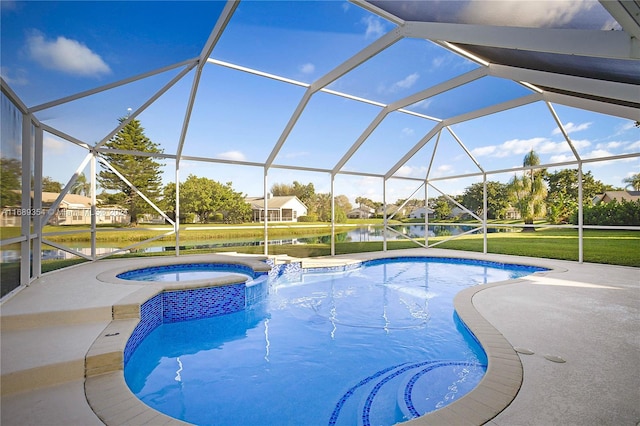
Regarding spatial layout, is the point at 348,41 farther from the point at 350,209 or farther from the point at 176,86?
the point at 350,209

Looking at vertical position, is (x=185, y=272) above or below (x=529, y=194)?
below

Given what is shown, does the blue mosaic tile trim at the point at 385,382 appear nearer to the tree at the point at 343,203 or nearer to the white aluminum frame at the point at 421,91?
the white aluminum frame at the point at 421,91

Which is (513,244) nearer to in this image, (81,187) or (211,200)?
(211,200)

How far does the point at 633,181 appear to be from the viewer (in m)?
13.5

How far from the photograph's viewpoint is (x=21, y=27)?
3215mm

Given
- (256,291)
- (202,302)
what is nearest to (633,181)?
(256,291)

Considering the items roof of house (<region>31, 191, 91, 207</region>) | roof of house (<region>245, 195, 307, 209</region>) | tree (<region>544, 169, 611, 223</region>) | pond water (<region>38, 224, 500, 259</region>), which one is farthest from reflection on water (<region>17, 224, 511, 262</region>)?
tree (<region>544, 169, 611, 223</region>)

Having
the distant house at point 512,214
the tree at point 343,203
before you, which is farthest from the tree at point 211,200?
the distant house at point 512,214

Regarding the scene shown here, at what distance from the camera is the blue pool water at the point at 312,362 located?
304 cm

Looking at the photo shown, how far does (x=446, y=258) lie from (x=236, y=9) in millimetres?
9777

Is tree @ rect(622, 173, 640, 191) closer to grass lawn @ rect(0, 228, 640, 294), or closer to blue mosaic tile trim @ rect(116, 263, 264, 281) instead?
grass lawn @ rect(0, 228, 640, 294)

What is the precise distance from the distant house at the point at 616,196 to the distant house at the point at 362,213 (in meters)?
10.3

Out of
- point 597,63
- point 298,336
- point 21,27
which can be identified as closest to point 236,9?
point 21,27

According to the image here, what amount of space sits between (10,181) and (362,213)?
14.5 meters
